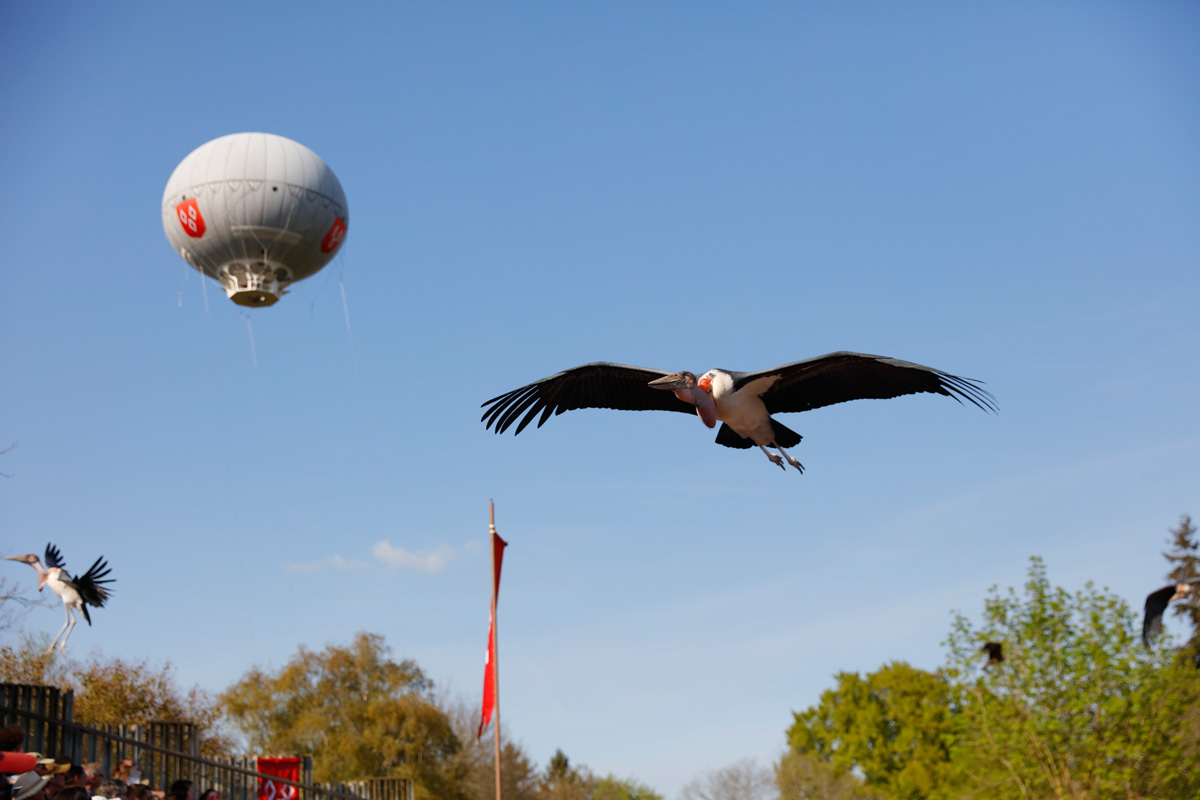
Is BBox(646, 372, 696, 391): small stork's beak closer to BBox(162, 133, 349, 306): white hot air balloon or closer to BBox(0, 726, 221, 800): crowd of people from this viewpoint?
BBox(0, 726, 221, 800): crowd of people

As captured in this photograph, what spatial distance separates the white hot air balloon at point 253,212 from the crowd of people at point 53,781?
11.3 meters

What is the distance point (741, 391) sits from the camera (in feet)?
35.0

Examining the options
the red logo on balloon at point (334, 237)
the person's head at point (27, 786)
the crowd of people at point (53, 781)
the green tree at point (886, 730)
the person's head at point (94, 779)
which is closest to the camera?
the crowd of people at point (53, 781)

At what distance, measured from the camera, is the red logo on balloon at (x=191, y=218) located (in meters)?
21.5

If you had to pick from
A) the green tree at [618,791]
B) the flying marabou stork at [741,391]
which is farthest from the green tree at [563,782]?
the flying marabou stork at [741,391]

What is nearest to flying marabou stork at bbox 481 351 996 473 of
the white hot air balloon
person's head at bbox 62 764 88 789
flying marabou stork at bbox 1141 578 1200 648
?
person's head at bbox 62 764 88 789

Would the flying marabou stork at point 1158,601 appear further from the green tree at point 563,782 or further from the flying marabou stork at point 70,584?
the green tree at point 563,782

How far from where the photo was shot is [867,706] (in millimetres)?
63438

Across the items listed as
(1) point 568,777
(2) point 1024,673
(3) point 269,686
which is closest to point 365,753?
(3) point 269,686

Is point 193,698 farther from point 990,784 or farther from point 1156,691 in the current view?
point 1156,691

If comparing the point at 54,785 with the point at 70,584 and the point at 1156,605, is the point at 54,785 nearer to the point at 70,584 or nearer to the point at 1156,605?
the point at 70,584

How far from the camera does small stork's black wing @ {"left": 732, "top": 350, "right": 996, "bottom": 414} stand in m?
10.7

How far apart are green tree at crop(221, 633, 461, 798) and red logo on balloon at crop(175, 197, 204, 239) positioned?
88.0 feet

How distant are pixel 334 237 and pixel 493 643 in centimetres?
971
